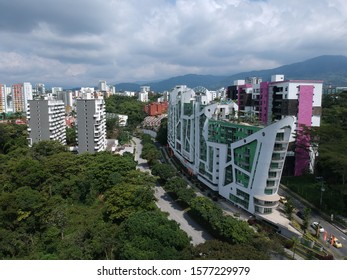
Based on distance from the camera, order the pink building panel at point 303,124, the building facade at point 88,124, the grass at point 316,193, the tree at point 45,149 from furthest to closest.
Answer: the building facade at point 88,124
the tree at point 45,149
the pink building panel at point 303,124
the grass at point 316,193

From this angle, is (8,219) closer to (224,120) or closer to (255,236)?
(255,236)

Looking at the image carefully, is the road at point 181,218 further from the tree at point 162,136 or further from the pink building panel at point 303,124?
the tree at point 162,136

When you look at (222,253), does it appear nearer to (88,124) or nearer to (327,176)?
(327,176)

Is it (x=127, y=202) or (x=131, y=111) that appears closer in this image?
(x=127, y=202)

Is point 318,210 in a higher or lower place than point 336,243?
higher

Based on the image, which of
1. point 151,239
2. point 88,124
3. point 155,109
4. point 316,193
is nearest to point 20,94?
point 155,109

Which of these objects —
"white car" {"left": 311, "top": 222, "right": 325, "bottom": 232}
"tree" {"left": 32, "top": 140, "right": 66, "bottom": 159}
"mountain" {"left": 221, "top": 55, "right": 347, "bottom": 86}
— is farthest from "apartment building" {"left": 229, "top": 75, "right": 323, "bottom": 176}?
"mountain" {"left": 221, "top": 55, "right": 347, "bottom": 86}

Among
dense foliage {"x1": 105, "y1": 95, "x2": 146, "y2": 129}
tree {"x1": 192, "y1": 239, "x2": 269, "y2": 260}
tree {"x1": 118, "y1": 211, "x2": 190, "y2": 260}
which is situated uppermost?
dense foliage {"x1": 105, "y1": 95, "x2": 146, "y2": 129}

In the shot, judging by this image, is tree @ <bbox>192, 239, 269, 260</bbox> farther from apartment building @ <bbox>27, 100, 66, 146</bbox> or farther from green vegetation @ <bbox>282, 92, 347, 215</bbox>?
apartment building @ <bbox>27, 100, 66, 146</bbox>

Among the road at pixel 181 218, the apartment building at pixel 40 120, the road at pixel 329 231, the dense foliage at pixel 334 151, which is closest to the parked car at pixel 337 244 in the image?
the road at pixel 329 231
